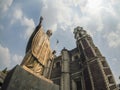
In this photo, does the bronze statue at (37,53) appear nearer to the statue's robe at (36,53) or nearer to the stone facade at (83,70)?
the statue's robe at (36,53)

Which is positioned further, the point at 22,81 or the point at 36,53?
the point at 36,53

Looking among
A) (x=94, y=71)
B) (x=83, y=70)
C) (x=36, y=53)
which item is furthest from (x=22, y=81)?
(x=83, y=70)

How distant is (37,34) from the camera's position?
757 centimetres

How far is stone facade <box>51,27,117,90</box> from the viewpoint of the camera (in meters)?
14.2

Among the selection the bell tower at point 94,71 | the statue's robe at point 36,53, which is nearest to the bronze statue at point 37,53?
the statue's robe at point 36,53

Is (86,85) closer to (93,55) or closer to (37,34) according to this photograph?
(93,55)

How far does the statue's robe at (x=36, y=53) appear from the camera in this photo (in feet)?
19.9

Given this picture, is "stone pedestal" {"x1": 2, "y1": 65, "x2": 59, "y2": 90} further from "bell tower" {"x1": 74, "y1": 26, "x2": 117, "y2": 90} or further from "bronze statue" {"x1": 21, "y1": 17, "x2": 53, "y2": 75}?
"bell tower" {"x1": 74, "y1": 26, "x2": 117, "y2": 90}

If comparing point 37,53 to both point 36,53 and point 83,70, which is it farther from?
point 83,70

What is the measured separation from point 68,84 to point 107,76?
5.15 meters

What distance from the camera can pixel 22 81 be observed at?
14.2 ft

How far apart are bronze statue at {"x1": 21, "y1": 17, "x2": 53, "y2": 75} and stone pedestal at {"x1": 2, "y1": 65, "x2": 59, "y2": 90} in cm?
91

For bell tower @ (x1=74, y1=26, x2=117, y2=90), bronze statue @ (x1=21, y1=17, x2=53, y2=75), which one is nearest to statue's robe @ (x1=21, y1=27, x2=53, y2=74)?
bronze statue @ (x1=21, y1=17, x2=53, y2=75)

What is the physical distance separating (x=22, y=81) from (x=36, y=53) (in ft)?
8.31
